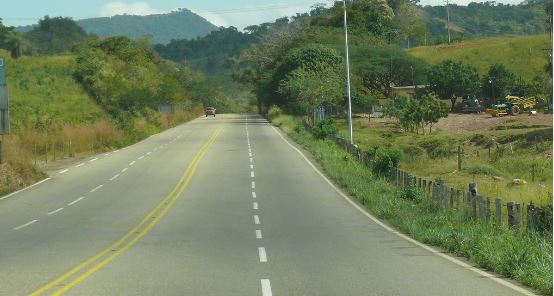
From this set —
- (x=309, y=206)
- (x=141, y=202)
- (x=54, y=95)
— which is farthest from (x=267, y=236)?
(x=54, y=95)

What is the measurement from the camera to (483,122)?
240 feet

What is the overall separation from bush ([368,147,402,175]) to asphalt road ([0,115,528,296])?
248 centimetres

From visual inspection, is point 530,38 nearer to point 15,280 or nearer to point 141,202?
point 141,202

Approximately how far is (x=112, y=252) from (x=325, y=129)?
1666 inches

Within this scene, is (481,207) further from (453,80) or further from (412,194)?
(453,80)

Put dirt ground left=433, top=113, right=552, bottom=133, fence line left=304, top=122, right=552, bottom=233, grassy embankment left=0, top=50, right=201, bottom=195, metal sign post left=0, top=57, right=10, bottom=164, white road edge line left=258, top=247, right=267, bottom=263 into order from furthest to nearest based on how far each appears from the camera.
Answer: dirt ground left=433, top=113, right=552, bottom=133, grassy embankment left=0, top=50, right=201, bottom=195, metal sign post left=0, top=57, right=10, bottom=164, fence line left=304, top=122, right=552, bottom=233, white road edge line left=258, top=247, right=267, bottom=263

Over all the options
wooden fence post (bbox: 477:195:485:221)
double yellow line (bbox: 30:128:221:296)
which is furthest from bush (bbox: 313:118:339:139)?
wooden fence post (bbox: 477:195:485:221)

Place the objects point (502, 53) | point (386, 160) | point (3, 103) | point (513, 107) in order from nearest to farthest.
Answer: point (386, 160)
point (3, 103)
point (513, 107)
point (502, 53)

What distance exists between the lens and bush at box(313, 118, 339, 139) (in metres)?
59.3

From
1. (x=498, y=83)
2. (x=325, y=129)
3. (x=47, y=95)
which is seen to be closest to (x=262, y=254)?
(x=325, y=129)

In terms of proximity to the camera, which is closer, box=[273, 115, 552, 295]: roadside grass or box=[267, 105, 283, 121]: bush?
box=[273, 115, 552, 295]: roadside grass

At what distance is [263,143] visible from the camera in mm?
63688

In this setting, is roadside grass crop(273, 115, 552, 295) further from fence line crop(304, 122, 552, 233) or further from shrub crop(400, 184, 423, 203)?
fence line crop(304, 122, 552, 233)

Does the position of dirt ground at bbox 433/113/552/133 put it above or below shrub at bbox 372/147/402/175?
below
